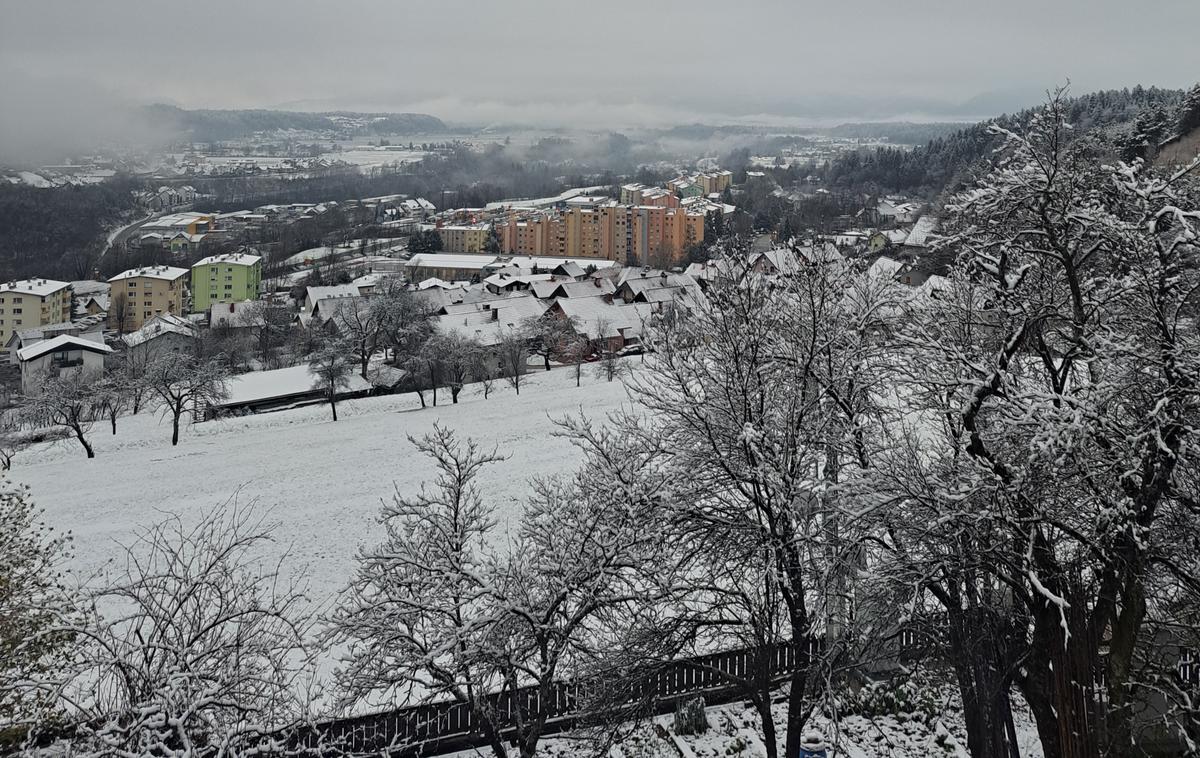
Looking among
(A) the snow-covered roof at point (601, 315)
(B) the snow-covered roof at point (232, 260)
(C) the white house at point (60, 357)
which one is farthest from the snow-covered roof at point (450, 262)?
(C) the white house at point (60, 357)

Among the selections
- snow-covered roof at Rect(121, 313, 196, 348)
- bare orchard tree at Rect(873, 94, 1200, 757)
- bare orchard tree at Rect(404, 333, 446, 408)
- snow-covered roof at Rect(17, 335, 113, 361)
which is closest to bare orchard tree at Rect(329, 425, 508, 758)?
bare orchard tree at Rect(873, 94, 1200, 757)

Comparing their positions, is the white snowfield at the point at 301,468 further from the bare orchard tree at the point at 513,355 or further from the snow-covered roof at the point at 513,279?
the snow-covered roof at the point at 513,279

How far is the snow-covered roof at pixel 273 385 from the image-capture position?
34.8m

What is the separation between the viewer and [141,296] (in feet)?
236

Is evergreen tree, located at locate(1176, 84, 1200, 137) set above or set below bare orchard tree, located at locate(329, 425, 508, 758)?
above

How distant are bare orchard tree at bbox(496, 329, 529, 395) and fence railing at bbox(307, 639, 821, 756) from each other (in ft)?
79.8

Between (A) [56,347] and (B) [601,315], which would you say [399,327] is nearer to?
(B) [601,315]

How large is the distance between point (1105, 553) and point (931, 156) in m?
115

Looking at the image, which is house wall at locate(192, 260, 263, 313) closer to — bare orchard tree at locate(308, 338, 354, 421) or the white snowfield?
bare orchard tree at locate(308, 338, 354, 421)

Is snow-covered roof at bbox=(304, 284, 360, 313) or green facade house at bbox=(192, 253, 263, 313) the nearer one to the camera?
snow-covered roof at bbox=(304, 284, 360, 313)

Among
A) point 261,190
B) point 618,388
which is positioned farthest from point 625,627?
point 261,190

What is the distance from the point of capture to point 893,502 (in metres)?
5.35

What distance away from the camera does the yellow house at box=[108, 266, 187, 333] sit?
70.9 metres

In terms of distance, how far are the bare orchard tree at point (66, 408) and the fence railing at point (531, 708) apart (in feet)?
71.7
